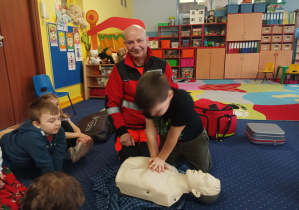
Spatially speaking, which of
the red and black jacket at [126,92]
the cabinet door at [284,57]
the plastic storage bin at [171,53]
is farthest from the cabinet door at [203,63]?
the red and black jacket at [126,92]

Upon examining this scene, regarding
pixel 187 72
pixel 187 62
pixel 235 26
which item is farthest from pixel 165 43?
pixel 235 26

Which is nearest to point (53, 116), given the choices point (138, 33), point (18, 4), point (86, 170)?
point (86, 170)

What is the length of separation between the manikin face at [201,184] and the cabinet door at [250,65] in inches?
233

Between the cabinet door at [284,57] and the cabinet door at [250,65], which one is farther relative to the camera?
the cabinet door at [250,65]

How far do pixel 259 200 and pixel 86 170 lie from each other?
120 centimetres

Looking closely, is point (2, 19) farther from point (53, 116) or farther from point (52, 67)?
point (53, 116)

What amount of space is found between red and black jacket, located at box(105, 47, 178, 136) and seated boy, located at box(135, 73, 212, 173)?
1.12ft

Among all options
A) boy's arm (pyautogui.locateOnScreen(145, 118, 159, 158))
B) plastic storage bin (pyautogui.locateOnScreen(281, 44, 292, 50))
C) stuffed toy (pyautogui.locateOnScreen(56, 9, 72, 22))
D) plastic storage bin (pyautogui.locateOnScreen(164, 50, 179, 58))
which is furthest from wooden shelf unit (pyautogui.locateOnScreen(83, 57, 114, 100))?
plastic storage bin (pyautogui.locateOnScreen(281, 44, 292, 50))

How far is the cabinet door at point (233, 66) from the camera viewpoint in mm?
6297

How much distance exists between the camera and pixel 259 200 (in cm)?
126

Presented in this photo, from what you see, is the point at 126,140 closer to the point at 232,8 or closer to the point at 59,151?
the point at 59,151

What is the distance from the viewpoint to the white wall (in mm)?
6637

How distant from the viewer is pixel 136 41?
1.46 meters

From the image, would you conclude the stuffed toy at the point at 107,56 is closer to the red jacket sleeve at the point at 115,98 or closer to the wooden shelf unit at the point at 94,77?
the wooden shelf unit at the point at 94,77
